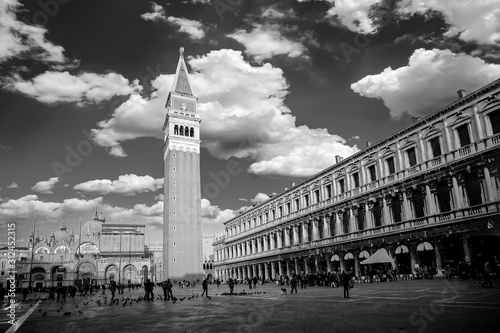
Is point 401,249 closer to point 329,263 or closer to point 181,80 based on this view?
point 329,263

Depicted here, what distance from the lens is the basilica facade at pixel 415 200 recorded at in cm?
2600

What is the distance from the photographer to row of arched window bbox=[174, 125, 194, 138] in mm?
79125

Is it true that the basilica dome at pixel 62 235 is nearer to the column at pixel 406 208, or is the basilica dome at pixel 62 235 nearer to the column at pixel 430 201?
the column at pixel 406 208

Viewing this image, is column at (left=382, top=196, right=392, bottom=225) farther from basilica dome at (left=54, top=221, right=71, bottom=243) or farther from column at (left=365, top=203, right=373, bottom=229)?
basilica dome at (left=54, top=221, right=71, bottom=243)

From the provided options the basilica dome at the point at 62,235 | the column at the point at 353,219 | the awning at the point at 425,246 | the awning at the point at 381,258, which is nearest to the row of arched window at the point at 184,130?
the column at the point at 353,219

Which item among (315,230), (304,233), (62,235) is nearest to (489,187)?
(315,230)

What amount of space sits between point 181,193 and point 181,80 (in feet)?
90.3

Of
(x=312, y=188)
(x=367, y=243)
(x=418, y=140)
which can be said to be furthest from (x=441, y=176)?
(x=312, y=188)

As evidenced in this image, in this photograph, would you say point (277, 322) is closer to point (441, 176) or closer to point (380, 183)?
point (441, 176)

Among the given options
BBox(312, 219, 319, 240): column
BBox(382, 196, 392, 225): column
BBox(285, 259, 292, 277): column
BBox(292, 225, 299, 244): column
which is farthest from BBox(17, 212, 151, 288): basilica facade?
BBox(382, 196, 392, 225): column

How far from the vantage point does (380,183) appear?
117 feet

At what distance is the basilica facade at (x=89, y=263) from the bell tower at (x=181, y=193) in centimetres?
1704

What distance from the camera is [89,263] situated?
94.1 meters

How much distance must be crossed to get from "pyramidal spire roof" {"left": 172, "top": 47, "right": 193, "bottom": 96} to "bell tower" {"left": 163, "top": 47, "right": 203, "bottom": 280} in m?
0.61
